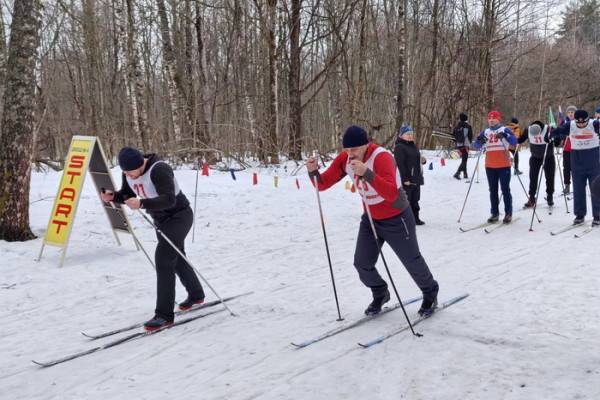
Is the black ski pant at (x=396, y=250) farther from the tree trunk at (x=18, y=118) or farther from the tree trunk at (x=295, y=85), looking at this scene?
the tree trunk at (x=295, y=85)

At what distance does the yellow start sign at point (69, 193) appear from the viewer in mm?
7012

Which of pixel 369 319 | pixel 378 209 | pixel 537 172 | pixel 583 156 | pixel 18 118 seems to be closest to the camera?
pixel 378 209

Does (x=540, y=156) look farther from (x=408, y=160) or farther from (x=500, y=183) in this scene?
(x=408, y=160)

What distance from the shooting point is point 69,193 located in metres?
7.15

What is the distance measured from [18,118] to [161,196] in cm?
393

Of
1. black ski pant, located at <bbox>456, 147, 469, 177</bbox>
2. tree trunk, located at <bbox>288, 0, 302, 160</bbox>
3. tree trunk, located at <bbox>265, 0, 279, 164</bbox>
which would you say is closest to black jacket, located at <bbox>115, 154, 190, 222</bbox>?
tree trunk, located at <bbox>265, 0, 279, 164</bbox>

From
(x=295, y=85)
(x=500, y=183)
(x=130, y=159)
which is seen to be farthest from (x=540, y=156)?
(x=130, y=159)

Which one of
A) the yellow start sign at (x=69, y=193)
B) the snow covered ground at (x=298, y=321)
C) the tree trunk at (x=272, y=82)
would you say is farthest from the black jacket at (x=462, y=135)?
the yellow start sign at (x=69, y=193)

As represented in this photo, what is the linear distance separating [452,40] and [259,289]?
22939 millimetres

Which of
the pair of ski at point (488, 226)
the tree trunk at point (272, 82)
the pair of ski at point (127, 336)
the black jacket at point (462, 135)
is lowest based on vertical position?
the pair of ski at point (127, 336)

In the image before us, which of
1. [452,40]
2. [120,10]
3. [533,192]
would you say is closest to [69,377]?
[533,192]

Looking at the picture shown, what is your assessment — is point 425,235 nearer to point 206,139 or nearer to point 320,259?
point 320,259

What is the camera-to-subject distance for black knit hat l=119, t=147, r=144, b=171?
465 centimetres

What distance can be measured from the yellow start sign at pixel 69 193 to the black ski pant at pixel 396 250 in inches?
167
